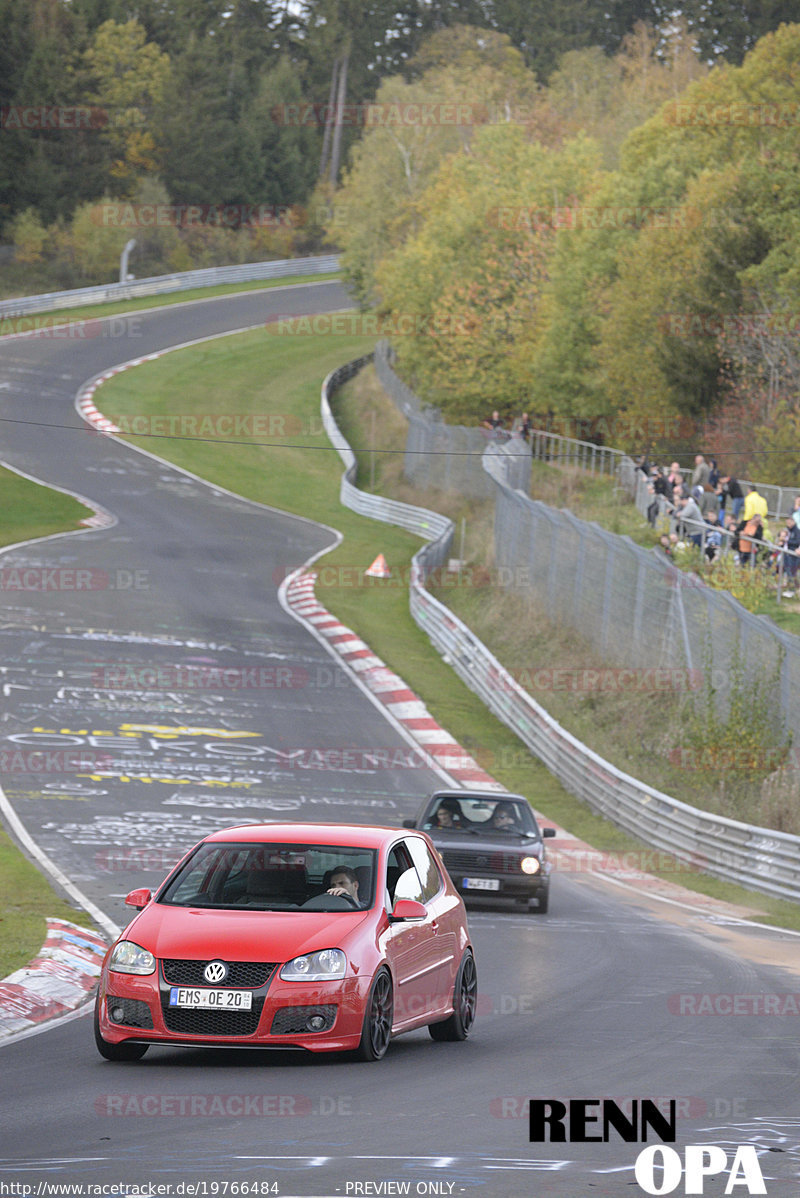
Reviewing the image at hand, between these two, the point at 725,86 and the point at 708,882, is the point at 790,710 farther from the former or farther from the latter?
the point at 725,86

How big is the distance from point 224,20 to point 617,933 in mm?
125315

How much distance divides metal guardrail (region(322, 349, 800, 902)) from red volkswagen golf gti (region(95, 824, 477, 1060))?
11.0m

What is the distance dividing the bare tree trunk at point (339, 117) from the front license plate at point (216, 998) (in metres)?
123

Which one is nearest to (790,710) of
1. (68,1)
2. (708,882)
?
(708,882)

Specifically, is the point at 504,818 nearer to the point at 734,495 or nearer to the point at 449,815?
the point at 449,815

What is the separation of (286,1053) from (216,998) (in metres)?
1.02

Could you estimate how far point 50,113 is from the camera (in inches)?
4028

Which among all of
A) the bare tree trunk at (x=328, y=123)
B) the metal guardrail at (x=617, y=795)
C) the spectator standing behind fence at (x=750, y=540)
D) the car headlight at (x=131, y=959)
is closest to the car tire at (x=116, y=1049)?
the car headlight at (x=131, y=959)

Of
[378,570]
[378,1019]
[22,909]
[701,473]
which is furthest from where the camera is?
[378,570]

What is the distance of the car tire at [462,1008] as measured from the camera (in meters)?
10.6

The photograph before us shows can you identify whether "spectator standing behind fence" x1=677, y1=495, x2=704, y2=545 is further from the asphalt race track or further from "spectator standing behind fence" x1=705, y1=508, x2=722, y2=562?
the asphalt race track

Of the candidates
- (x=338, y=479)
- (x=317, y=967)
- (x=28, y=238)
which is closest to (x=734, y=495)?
(x=317, y=967)

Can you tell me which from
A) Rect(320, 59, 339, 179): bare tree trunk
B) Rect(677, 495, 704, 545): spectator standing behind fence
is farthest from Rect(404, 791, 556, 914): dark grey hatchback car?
Rect(320, 59, 339, 179): bare tree trunk

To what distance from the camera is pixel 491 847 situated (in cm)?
1881
